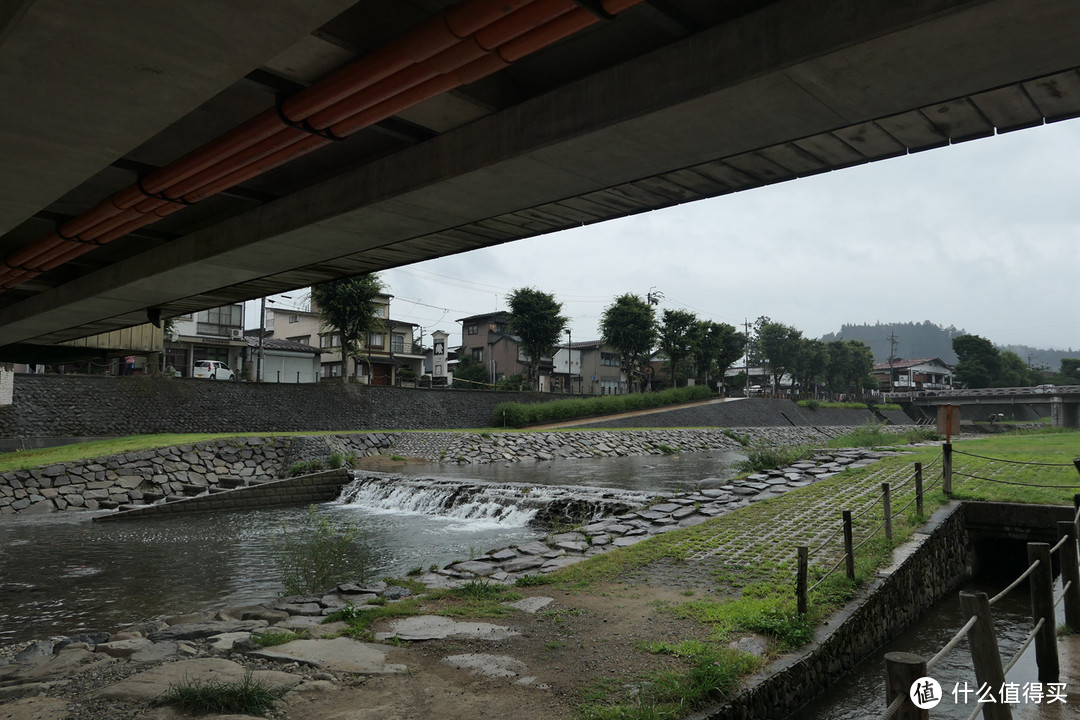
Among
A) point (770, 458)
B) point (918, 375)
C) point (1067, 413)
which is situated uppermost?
point (918, 375)

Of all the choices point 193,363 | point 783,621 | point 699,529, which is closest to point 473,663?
point 783,621

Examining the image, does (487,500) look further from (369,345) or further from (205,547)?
(369,345)

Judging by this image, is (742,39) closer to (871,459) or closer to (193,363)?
(871,459)

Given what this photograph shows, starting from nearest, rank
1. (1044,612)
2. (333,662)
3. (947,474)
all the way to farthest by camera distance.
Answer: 1. (1044,612)
2. (333,662)
3. (947,474)

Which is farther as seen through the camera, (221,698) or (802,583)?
(802,583)

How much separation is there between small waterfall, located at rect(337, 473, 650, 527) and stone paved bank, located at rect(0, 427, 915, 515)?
185 inches

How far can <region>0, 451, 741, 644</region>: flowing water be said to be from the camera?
401 inches

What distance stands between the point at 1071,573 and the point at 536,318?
149ft

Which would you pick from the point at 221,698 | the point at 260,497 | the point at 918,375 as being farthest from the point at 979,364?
the point at 221,698

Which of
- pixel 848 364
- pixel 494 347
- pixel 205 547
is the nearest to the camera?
pixel 205 547

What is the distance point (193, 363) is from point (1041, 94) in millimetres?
51065

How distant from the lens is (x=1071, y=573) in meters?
6.58

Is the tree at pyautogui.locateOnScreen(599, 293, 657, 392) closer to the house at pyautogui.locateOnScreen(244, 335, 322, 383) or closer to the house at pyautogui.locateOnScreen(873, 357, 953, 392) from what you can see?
the house at pyautogui.locateOnScreen(244, 335, 322, 383)

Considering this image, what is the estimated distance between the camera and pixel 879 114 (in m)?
4.09
